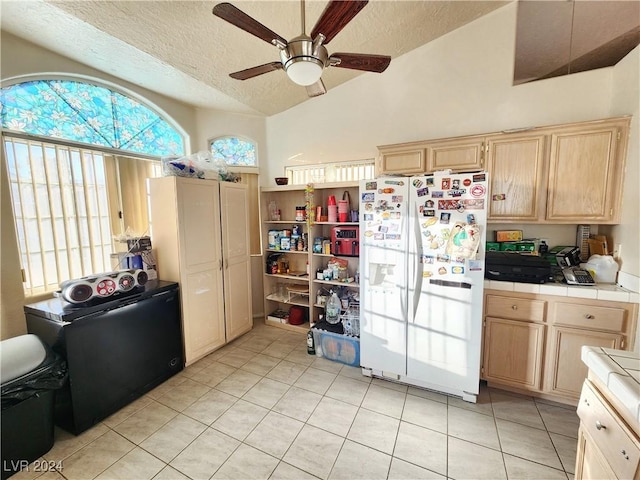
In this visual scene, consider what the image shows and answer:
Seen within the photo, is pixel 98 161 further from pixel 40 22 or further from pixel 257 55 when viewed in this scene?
pixel 257 55

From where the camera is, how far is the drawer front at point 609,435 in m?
0.79

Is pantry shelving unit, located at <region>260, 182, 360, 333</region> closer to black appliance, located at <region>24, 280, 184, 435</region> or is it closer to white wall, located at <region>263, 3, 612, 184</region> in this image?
white wall, located at <region>263, 3, 612, 184</region>

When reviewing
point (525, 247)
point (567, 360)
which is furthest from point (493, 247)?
point (567, 360)

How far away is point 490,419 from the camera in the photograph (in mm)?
1932

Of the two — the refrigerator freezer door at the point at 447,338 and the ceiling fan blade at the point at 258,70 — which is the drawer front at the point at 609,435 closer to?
the refrigerator freezer door at the point at 447,338

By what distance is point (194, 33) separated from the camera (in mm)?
1966

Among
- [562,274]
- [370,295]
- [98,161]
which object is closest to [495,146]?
[562,274]

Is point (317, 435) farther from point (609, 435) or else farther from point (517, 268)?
point (517, 268)

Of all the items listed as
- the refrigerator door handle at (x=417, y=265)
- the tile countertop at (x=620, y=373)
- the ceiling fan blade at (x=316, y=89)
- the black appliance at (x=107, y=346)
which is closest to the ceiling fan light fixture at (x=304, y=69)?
the ceiling fan blade at (x=316, y=89)

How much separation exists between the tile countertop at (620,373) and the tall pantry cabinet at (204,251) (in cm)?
283

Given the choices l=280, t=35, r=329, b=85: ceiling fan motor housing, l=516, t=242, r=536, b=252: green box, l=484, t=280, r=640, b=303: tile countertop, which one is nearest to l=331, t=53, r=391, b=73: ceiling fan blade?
l=280, t=35, r=329, b=85: ceiling fan motor housing

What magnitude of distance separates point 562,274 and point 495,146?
1179 millimetres

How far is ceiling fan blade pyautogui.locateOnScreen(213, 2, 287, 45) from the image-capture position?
3.81 ft

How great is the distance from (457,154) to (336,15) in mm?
1676
